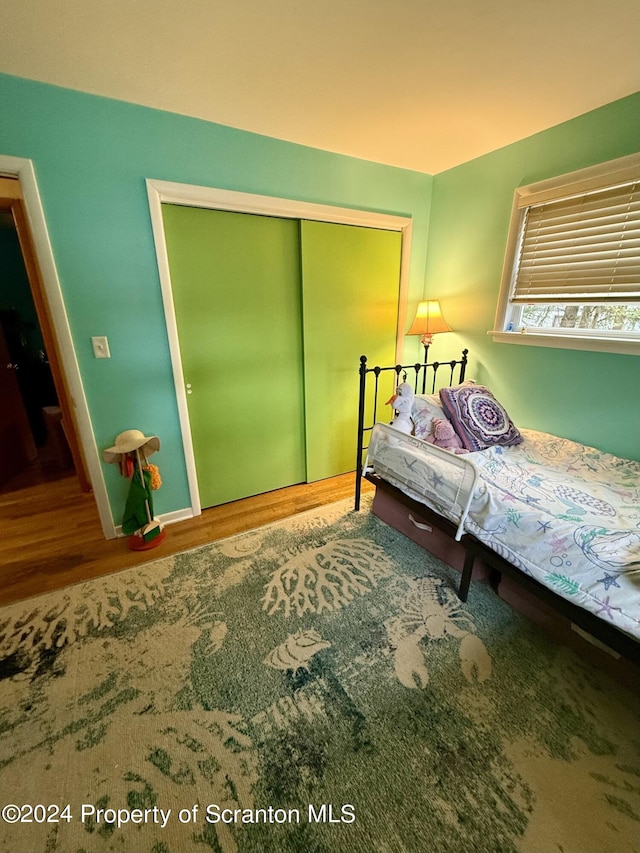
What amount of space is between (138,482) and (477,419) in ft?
7.05

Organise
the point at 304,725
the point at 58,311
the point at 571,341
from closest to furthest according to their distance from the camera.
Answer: the point at 304,725 → the point at 58,311 → the point at 571,341

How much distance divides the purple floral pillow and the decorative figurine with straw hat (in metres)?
1.87

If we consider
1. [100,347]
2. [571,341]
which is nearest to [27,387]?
[100,347]

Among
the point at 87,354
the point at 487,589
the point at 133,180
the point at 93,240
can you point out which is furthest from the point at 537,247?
the point at 87,354

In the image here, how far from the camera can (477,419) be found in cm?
207

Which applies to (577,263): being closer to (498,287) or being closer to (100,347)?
(498,287)

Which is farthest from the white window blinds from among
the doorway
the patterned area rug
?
the doorway

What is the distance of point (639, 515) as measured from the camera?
4.52 ft

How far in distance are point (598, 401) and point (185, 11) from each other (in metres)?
2.65

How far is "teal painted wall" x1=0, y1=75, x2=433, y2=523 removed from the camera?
1595 mm

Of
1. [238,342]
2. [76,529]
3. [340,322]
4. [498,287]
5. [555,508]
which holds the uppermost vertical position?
[498,287]

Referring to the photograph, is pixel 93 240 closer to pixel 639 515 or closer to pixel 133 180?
pixel 133 180

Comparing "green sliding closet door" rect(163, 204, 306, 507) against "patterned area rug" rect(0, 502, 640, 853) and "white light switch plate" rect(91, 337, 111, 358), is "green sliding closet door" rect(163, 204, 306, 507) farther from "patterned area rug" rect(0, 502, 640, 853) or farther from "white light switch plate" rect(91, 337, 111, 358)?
"patterned area rug" rect(0, 502, 640, 853)

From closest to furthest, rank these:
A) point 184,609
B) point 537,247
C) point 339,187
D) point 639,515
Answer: point 639,515, point 184,609, point 537,247, point 339,187
